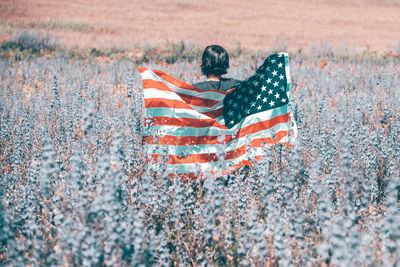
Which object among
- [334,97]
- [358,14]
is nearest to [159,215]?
[334,97]

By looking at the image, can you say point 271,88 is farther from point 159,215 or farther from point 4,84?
point 4,84

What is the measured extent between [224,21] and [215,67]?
81.1ft

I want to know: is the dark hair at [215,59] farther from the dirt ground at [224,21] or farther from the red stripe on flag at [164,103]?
the dirt ground at [224,21]

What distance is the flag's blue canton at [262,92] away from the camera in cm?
419

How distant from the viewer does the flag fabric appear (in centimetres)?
378

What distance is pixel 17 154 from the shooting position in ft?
12.5

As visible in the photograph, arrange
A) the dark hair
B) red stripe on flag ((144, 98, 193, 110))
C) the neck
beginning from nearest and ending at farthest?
1. red stripe on flag ((144, 98, 193, 110))
2. the dark hair
3. the neck

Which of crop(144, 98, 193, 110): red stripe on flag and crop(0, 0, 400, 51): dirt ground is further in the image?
crop(0, 0, 400, 51): dirt ground

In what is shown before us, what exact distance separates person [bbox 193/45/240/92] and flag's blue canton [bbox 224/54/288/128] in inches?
16.0

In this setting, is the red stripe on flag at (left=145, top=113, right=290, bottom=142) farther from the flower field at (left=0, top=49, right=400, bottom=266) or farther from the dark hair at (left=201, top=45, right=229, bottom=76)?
the dark hair at (left=201, top=45, right=229, bottom=76)

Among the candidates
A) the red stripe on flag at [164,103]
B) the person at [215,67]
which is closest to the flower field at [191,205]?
the red stripe on flag at [164,103]

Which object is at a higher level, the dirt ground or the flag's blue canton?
the dirt ground

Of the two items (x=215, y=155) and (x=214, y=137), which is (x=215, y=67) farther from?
(x=215, y=155)

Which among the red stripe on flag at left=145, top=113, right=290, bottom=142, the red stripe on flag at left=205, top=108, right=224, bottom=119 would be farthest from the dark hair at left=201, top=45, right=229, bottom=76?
the red stripe on flag at left=145, top=113, right=290, bottom=142
